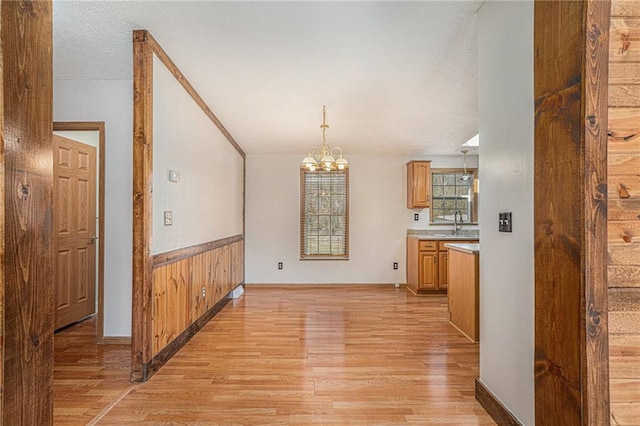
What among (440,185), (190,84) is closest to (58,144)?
(190,84)

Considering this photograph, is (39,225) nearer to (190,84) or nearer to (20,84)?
(20,84)

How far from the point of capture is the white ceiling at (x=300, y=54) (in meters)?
2.27

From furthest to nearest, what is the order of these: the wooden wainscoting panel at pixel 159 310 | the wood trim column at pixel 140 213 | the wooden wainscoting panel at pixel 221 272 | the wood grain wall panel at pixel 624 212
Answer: the wooden wainscoting panel at pixel 221 272 < the wooden wainscoting panel at pixel 159 310 < the wood trim column at pixel 140 213 < the wood grain wall panel at pixel 624 212

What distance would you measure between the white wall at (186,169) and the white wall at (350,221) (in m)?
1.10

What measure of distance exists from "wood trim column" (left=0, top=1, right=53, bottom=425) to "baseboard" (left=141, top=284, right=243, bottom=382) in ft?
5.38

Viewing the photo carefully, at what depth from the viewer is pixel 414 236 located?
5.54 meters

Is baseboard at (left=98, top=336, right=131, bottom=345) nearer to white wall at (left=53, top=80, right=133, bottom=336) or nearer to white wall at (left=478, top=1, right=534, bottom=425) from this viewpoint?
white wall at (left=53, top=80, right=133, bottom=336)

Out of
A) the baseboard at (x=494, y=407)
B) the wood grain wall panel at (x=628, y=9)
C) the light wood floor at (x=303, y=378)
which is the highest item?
the wood grain wall panel at (x=628, y=9)

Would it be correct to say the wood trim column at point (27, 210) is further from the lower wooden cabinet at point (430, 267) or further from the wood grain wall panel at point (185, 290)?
the lower wooden cabinet at point (430, 267)

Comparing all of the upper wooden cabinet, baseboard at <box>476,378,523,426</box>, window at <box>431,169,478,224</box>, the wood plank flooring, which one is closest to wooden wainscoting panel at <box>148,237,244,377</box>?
the wood plank flooring

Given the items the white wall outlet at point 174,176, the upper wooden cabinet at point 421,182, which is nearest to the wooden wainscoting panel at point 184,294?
the white wall outlet at point 174,176

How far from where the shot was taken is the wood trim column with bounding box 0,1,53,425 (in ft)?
2.78

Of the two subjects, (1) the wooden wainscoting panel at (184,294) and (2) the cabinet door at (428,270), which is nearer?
(1) the wooden wainscoting panel at (184,294)

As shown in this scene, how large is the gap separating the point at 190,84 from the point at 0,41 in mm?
2691
